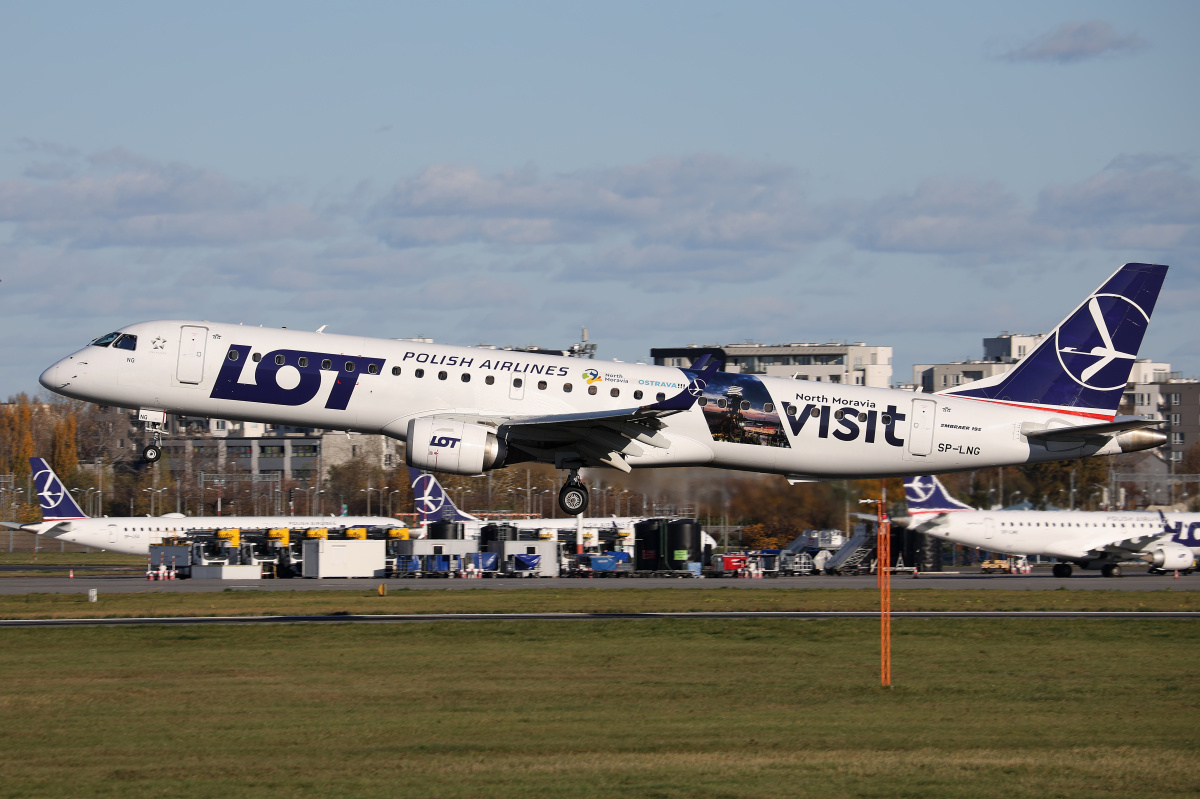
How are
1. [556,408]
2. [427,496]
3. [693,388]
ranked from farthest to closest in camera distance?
1. [427,496]
2. [693,388]
3. [556,408]

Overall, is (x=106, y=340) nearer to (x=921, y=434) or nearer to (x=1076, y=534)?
(x=921, y=434)

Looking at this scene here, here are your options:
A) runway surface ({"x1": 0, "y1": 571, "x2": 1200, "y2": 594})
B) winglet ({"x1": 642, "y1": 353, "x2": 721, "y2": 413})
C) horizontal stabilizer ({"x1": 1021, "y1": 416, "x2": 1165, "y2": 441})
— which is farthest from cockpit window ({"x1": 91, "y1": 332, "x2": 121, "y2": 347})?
horizontal stabilizer ({"x1": 1021, "y1": 416, "x2": 1165, "y2": 441})

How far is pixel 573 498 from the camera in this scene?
35.8 m

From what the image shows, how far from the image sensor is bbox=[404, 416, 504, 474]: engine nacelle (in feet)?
112

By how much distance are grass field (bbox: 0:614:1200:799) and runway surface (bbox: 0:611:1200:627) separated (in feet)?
10.0

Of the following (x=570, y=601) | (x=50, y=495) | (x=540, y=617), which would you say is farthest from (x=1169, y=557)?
(x=50, y=495)

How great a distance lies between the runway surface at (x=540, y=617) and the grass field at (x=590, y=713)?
3.06m

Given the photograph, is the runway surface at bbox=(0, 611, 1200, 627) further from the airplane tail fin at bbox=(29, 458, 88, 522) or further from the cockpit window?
the airplane tail fin at bbox=(29, 458, 88, 522)

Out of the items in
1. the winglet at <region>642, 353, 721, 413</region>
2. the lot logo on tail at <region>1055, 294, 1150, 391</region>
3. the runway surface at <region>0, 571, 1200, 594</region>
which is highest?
the lot logo on tail at <region>1055, 294, 1150, 391</region>

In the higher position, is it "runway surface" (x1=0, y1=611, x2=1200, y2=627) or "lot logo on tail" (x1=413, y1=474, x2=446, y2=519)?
"lot logo on tail" (x1=413, y1=474, x2=446, y2=519)

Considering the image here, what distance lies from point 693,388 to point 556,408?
3.94m

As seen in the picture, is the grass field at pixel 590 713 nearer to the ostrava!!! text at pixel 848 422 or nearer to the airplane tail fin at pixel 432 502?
the ostrava!!! text at pixel 848 422

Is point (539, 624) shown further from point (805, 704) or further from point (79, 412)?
point (79, 412)

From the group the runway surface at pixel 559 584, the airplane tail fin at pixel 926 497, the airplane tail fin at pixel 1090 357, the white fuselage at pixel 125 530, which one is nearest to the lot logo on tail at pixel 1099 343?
the airplane tail fin at pixel 1090 357
